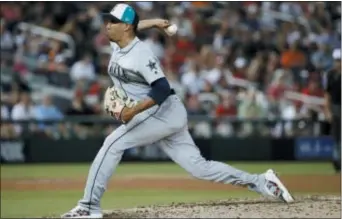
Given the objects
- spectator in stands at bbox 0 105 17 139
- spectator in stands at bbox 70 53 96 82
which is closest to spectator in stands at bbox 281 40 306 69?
spectator in stands at bbox 70 53 96 82

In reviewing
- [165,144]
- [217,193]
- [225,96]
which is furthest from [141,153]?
[165,144]

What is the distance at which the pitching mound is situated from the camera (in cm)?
768

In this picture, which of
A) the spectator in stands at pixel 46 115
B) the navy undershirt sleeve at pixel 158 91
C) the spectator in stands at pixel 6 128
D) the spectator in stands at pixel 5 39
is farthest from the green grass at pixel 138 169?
the navy undershirt sleeve at pixel 158 91

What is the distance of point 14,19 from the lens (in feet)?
65.1

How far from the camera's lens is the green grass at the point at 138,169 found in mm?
15672

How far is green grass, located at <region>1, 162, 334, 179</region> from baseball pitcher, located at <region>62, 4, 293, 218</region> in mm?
7399

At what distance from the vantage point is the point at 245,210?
7945 mm

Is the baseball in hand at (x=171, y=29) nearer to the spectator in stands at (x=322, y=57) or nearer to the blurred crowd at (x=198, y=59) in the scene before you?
the blurred crowd at (x=198, y=59)

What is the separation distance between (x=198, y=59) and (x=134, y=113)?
11.7 meters

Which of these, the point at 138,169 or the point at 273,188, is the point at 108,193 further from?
the point at 273,188

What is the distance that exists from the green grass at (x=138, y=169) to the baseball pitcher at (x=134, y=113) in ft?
24.3

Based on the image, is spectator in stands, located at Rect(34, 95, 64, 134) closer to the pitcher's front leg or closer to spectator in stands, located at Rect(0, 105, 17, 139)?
spectator in stands, located at Rect(0, 105, 17, 139)

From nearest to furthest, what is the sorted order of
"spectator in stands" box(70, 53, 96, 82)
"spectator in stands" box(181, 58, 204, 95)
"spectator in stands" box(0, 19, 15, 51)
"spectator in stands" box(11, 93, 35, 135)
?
1. "spectator in stands" box(11, 93, 35, 135)
2. "spectator in stands" box(181, 58, 204, 95)
3. "spectator in stands" box(70, 53, 96, 82)
4. "spectator in stands" box(0, 19, 15, 51)

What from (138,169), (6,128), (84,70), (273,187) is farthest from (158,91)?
(84,70)
